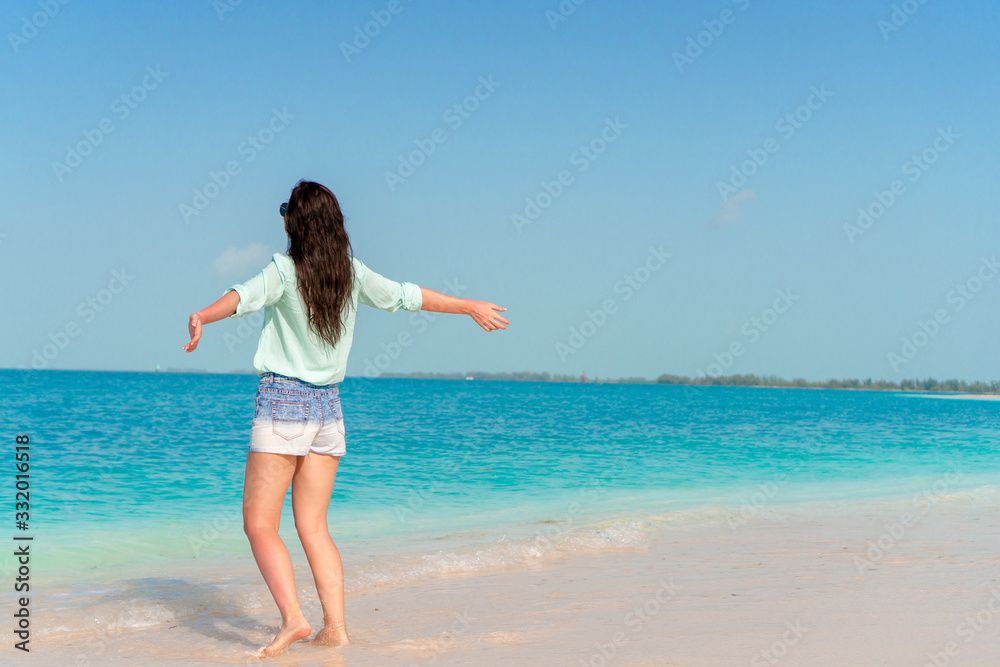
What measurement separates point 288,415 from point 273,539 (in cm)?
54

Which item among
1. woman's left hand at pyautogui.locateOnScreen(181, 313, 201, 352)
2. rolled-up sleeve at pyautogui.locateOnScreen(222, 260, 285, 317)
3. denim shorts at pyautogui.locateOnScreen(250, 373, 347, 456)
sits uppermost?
rolled-up sleeve at pyautogui.locateOnScreen(222, 260, 285, 317)

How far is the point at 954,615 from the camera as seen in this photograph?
140 inches

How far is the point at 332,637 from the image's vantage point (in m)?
3.31

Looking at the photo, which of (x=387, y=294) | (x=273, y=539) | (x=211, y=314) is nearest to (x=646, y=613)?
(x=273, y=539)

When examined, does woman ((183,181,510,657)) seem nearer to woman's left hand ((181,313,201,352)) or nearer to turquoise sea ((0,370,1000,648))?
woman's left hand ((181,313,201,352))

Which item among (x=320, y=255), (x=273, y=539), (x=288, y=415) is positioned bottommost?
(x=273, y=539)

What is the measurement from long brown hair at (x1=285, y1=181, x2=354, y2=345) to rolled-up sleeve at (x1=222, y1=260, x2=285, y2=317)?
92mm

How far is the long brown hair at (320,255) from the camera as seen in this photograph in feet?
10.1

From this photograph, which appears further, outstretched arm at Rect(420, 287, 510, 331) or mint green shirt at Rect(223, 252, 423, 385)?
outstretched arm at Rect(420, 287, 510, 331)

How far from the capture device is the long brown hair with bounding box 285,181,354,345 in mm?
3076

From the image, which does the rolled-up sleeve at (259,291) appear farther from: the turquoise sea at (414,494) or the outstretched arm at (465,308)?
the turquoise sea at (414,494)

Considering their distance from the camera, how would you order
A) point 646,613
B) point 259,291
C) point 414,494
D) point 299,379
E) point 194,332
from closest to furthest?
point 194,332 → point 259,291 → point 299,379 → point 646,613 → point 414,494

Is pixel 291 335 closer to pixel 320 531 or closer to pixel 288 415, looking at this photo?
pixel 288 415

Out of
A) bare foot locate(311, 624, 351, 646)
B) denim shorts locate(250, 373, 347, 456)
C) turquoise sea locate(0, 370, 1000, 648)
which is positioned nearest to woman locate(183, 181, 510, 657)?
denim shorts locate(250, 373, 347, 456)
